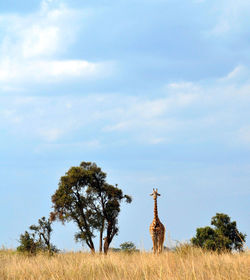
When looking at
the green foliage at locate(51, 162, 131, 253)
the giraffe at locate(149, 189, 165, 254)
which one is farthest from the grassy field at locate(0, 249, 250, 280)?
the green foliage at locate(51, 162, 131, 253)

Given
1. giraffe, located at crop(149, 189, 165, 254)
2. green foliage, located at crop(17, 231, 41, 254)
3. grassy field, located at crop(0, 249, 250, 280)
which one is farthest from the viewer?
green foliage, located at crop(17, 231, 41, 254)

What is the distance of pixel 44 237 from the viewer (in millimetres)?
32531

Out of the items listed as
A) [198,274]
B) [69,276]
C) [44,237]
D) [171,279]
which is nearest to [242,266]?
[198,274]

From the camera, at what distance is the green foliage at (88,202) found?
32.6m

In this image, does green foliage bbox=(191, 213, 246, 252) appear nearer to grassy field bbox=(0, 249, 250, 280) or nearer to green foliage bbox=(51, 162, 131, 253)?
green foliage bbox=(51, 162, 131, 253)

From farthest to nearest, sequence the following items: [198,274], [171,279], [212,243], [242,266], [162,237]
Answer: [212,243] → [162,237] → [242,266] → [198,274] → [171,279]

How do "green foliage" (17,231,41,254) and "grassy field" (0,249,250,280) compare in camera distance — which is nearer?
"grassy field" (0,249,250,280)

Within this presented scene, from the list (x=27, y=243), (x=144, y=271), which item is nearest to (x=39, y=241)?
(x=27, y=243)

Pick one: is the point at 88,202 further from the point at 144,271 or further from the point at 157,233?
the point at 144,271

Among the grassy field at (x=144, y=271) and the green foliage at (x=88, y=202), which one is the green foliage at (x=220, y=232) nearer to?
the green foliage at (x=88, y=202)

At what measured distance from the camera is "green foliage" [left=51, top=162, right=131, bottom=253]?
32.6 m

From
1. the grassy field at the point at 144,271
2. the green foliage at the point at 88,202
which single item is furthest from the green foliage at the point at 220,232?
the grassy field at the point at 144,271

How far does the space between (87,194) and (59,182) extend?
99.7 inches

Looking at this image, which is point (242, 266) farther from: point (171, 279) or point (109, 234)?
point (109, 234)
